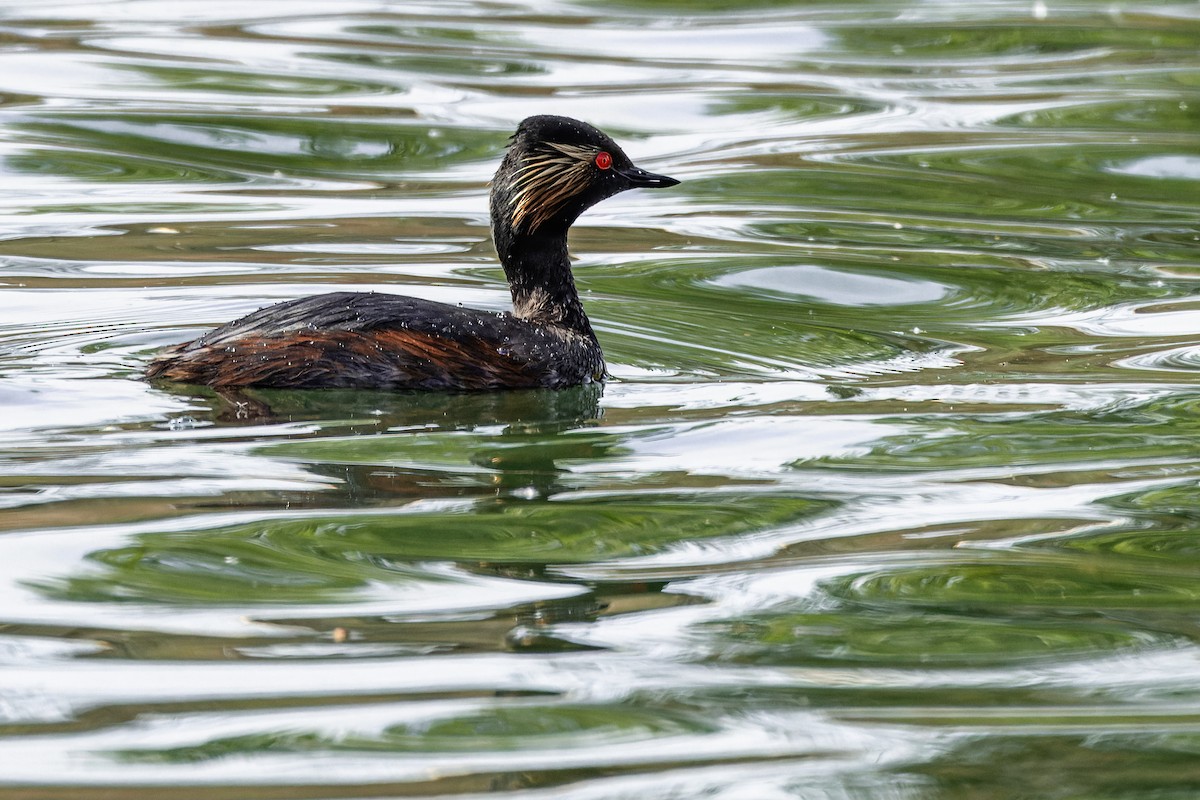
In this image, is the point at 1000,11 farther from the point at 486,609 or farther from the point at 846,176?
the point at 486,609

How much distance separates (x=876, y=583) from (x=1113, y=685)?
37.5 inches

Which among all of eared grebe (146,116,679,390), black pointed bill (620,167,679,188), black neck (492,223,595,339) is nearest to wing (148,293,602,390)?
eared grebe (146,116,679,390)

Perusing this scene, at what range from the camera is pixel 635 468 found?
715 centimetres

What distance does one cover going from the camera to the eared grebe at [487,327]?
7.87 m

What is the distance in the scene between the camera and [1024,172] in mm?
13977

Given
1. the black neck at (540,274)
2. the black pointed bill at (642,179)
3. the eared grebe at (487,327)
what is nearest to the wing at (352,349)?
the eared grebe at (487,327)

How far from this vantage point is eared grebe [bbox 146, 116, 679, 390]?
7871 mm

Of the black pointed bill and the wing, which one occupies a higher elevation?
the black pointed bill

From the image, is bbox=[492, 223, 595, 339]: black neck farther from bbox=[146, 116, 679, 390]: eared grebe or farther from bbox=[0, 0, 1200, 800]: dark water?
bbox=[0, 0, 1200, 800]: dark water

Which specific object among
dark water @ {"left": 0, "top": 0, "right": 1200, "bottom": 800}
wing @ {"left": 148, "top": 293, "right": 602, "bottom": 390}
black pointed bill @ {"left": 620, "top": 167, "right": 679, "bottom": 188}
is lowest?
dark water @ {"left": 0, "top": 0, "right": 1200, "bottom": 800}

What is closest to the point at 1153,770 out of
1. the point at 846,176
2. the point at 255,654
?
the point at 255,654

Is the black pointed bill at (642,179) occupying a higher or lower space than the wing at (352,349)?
higher

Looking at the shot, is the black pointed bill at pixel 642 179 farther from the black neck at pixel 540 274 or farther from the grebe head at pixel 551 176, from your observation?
the black neck at pixel 540 274

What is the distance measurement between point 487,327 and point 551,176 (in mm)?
841
